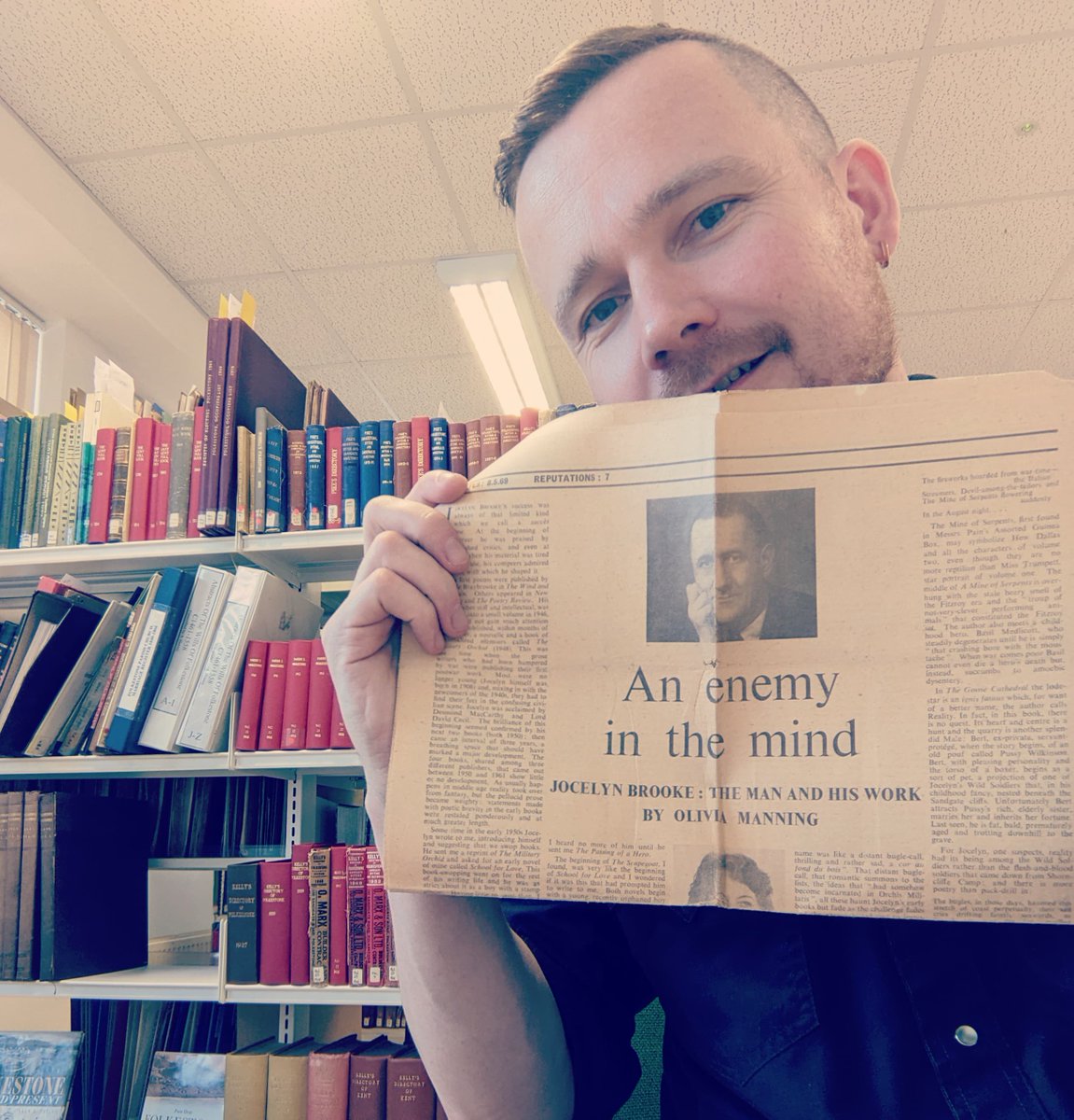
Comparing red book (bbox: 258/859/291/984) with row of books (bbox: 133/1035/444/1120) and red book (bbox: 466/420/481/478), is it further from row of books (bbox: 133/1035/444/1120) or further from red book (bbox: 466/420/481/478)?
red book (bbox: 466/420/481/478)

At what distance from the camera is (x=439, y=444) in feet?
5.74

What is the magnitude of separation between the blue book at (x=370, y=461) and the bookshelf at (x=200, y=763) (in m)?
0.10

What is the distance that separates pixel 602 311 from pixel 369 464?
102 centimetres

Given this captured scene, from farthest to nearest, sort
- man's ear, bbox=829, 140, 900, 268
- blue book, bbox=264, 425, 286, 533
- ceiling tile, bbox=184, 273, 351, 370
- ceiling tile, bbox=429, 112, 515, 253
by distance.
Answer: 1. ceiling tile, bbox=184, 273, 351, 370
2. ceiling tile, bbox=429, 112, 515, 253
3. blue book, bbox=264, 425, 286, 533
4. man's ear, bbox=829, 140, 900, 268

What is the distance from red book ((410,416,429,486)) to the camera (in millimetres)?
1745

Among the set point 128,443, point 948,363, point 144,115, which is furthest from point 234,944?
point 948,363

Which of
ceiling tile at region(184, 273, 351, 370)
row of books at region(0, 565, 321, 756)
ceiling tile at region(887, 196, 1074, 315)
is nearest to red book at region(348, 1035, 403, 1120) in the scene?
row of books at region(0, 565, 321, 756)

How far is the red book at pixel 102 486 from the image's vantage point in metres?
1.74

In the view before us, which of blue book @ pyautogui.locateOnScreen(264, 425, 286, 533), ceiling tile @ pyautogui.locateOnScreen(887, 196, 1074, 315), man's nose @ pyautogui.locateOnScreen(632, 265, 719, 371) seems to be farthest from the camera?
ceiling tile @ pyautogui.locateOnScreen(887, 196, 1074, 315)

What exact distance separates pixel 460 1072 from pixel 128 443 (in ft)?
4.88

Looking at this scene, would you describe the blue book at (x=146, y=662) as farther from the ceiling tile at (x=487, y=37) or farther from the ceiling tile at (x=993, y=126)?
the ceiling tile at (x=993, y=126)

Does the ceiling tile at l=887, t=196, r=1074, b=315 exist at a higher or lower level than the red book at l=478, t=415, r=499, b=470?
higher

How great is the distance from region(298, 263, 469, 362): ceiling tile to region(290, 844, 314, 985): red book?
6.25 feet

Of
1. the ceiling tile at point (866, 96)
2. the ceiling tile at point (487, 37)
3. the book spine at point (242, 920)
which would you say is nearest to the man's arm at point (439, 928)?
the book spine at point (242, 920)
